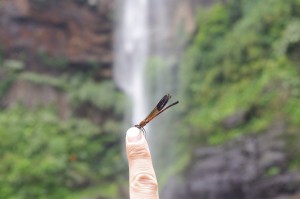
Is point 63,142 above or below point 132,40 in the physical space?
below

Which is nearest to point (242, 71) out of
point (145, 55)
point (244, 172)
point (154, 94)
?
point (244, 172)

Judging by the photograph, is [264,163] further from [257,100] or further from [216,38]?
[216,38]

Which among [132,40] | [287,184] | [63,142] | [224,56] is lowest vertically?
[287,184]

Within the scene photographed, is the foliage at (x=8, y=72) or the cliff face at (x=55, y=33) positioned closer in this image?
the foliage at (x=8, y=72)

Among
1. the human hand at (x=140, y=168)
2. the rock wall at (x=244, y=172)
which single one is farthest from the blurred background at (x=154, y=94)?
the human hand at (x=140, y=168)

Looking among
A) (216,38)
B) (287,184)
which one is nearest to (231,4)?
(216,38)

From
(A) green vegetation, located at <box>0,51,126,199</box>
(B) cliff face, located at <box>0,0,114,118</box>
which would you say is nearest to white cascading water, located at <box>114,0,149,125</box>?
(B) cliff face, located at <box>0,0,114,118</box>

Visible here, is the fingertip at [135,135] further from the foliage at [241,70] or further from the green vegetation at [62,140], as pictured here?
the green vegetation at [62,140]
